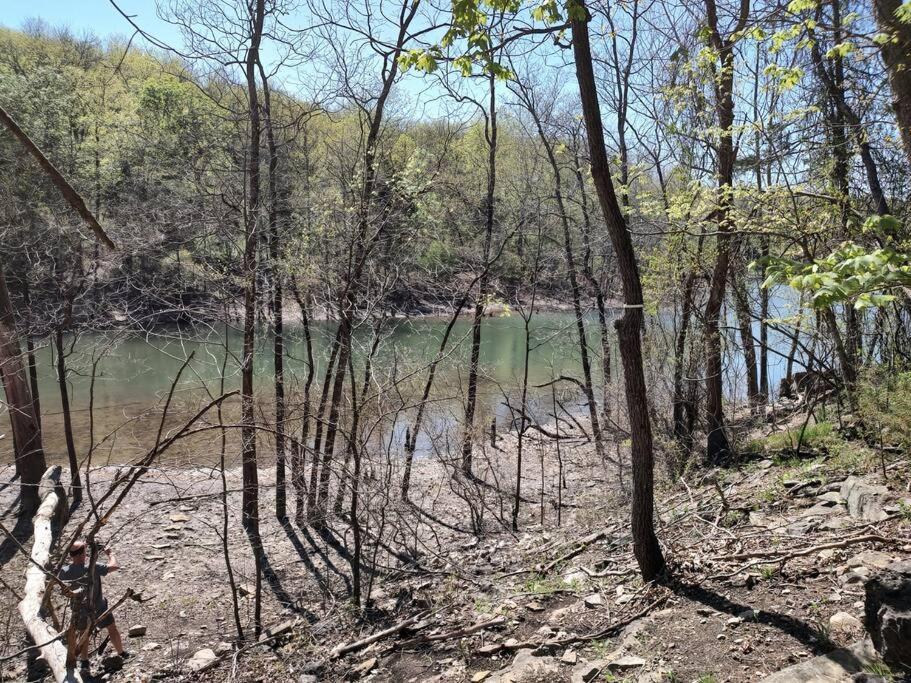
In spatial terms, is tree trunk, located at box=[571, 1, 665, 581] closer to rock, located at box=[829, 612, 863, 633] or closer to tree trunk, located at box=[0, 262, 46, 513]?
rock, located at box=[829, 612, 863, 633]

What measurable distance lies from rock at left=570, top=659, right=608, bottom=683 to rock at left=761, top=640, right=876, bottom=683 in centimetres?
111

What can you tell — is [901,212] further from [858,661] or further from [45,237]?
[45,237]

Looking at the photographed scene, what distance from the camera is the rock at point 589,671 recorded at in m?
4.18

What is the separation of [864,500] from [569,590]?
2.81 metres

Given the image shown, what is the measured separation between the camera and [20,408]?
10.1 metres

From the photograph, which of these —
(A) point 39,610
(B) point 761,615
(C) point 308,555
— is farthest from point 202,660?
(B) point 761,615

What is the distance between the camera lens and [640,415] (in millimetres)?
5145

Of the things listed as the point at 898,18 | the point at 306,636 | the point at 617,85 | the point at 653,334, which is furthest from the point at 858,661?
the point at 617,85

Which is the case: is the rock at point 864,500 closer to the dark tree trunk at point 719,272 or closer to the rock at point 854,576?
the rock at point 854,576

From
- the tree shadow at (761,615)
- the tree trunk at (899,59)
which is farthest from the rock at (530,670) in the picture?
the tree trunk at (899,59)

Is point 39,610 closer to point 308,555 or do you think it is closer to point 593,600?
point 593,600

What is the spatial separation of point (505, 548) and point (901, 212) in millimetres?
7559

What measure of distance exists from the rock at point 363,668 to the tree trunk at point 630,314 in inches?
103

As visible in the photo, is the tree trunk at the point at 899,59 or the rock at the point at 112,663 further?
the rock at the point at 112,663
